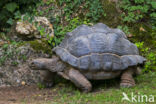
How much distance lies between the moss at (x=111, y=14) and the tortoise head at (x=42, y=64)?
120 inches

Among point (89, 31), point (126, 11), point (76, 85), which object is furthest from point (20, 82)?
point (126, 11)

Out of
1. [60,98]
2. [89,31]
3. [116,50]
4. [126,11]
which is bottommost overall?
[60,98]

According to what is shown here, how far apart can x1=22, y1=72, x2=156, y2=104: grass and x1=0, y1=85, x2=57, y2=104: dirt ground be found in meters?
0.21

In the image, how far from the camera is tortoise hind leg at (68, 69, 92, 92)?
598cm

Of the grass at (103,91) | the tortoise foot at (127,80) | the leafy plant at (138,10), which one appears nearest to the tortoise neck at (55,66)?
the grass at (103,91)

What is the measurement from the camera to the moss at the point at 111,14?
8.73 meters

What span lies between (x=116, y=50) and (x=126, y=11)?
325 cm

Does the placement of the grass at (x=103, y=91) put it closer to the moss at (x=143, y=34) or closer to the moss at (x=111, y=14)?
the moss at (x=143, y=34)

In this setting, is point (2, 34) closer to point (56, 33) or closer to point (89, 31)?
point (56, 33)

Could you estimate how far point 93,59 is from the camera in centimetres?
589

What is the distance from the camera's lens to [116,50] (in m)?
6.10

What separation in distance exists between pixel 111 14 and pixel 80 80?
3606mm

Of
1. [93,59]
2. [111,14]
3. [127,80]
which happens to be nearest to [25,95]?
[93,59]

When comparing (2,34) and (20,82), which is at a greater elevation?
(2,34)
